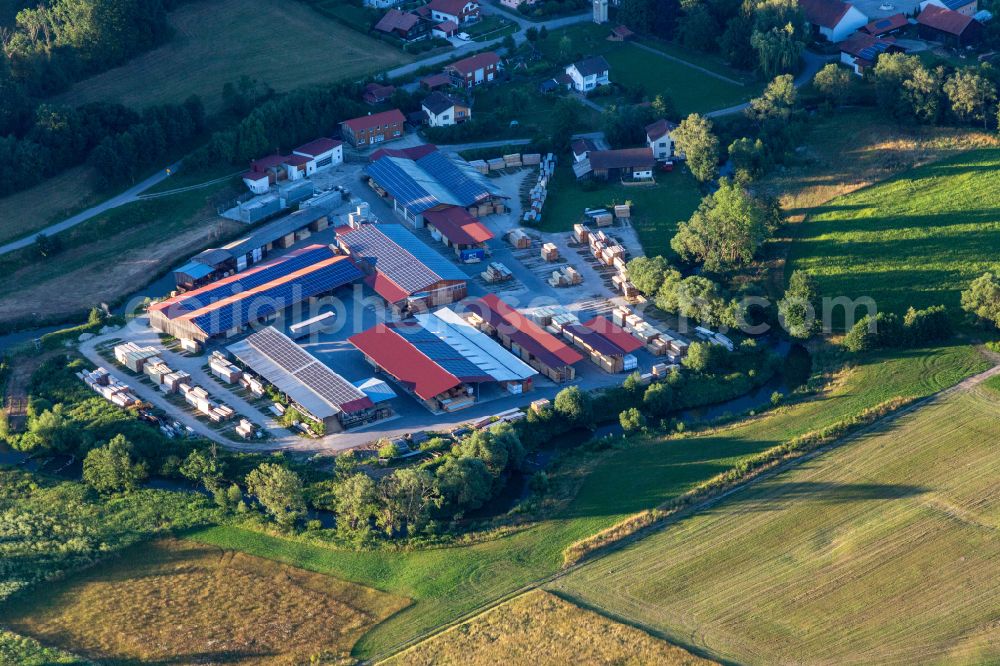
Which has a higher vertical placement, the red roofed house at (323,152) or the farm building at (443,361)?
the red roofed house at (323,152)

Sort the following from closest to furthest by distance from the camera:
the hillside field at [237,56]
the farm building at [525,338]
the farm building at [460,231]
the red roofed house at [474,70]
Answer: the farm building at [525,338]
the farm building at [460,231]
the hillside field at [237,56]
the red roofed house at [474,70]

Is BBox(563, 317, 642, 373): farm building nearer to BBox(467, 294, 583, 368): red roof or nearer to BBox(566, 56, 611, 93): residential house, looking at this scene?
BBox(467, 294, 583, 368): red roof

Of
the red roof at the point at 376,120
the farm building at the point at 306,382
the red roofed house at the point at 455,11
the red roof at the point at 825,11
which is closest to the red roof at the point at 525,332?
the farm building at the point at 306,382

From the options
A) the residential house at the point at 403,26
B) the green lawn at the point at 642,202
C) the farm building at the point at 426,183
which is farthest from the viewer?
the residential house at the point at 403,26

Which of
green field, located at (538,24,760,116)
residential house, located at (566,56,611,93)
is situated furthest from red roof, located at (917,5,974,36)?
residential house, located at (566,56,611,93)

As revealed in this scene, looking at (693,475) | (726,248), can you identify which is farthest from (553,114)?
(693,475)

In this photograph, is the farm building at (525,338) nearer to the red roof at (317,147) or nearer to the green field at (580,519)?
the green field at (580,519)

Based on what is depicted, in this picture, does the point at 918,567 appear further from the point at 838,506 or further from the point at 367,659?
the point at 367,659

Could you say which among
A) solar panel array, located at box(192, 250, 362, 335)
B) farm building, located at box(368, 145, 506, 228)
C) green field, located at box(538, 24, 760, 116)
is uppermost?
green field, located at box(538, 24, 760, 116)
